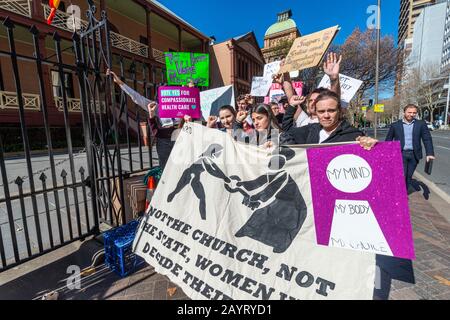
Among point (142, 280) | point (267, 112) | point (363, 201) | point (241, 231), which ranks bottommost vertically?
point (142, 280)

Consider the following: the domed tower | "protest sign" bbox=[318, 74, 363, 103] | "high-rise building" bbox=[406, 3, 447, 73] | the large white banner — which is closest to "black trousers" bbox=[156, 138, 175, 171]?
the large white banner

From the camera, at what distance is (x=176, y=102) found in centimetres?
338

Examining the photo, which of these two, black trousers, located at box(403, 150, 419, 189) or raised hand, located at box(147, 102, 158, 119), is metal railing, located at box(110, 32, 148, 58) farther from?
black trousers, located at box(403, 150, 419, 189)

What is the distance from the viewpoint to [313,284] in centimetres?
184

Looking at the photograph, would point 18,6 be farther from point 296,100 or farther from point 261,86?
point 296,100

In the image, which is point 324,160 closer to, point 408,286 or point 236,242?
point 236,242

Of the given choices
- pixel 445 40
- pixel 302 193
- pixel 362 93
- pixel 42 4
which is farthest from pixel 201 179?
pixel 445 40

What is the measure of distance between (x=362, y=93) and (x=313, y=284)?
938 inches

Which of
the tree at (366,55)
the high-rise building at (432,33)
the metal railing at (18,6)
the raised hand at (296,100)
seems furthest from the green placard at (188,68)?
the high-rise building at (432,33)

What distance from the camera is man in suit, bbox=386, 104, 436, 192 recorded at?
183 inches

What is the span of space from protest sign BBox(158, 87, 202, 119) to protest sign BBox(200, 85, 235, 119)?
1.41 metres

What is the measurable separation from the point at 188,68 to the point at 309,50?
2.18 m

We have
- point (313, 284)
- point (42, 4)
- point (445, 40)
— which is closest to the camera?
point (313, 284)

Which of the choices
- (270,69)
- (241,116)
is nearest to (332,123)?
(241,116)
